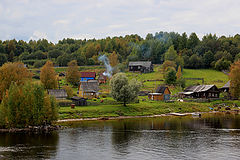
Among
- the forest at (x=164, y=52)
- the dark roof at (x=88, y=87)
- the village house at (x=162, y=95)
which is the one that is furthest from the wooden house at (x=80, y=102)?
the forest at (x=164, y=52)

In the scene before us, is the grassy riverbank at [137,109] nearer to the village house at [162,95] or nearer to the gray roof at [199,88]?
the village house at [162,95]

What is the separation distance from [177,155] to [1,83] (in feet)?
166

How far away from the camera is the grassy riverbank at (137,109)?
72.3 meters

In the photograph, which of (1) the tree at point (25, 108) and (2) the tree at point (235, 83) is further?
(2) the tree at point (235, 83)

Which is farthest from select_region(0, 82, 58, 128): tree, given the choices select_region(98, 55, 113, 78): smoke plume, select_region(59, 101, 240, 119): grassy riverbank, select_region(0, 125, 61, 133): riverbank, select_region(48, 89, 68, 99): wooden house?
select_region(98, 55, 113, 78): smoke plume

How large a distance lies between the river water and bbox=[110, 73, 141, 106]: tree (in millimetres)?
13464

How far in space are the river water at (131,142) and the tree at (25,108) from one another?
4.56 m

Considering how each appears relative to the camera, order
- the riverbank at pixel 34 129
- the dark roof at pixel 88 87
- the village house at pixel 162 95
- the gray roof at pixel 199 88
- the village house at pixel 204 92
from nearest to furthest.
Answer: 1. the riverbank at pixel 34 129
2. the village house at pixel 162 95
3. the dark roof at pixel 88 87
4. the village house at pixel 204 92
5. the gray roof at pixel 199 88

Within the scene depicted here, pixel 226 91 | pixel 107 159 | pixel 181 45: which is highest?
pixel 181 45

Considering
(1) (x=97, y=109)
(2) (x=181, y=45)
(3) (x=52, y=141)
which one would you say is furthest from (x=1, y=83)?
(2) (x=181, y=45)

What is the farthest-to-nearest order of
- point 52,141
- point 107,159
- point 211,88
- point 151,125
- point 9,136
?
point 211,88 → point 151,125 → point 9,136 → point 52,141 → point 107,159

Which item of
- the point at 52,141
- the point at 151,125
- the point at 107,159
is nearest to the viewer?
the point at 107,159

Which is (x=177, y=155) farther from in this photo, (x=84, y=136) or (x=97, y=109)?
(x=97, y=109)

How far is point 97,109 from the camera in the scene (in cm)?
7588
